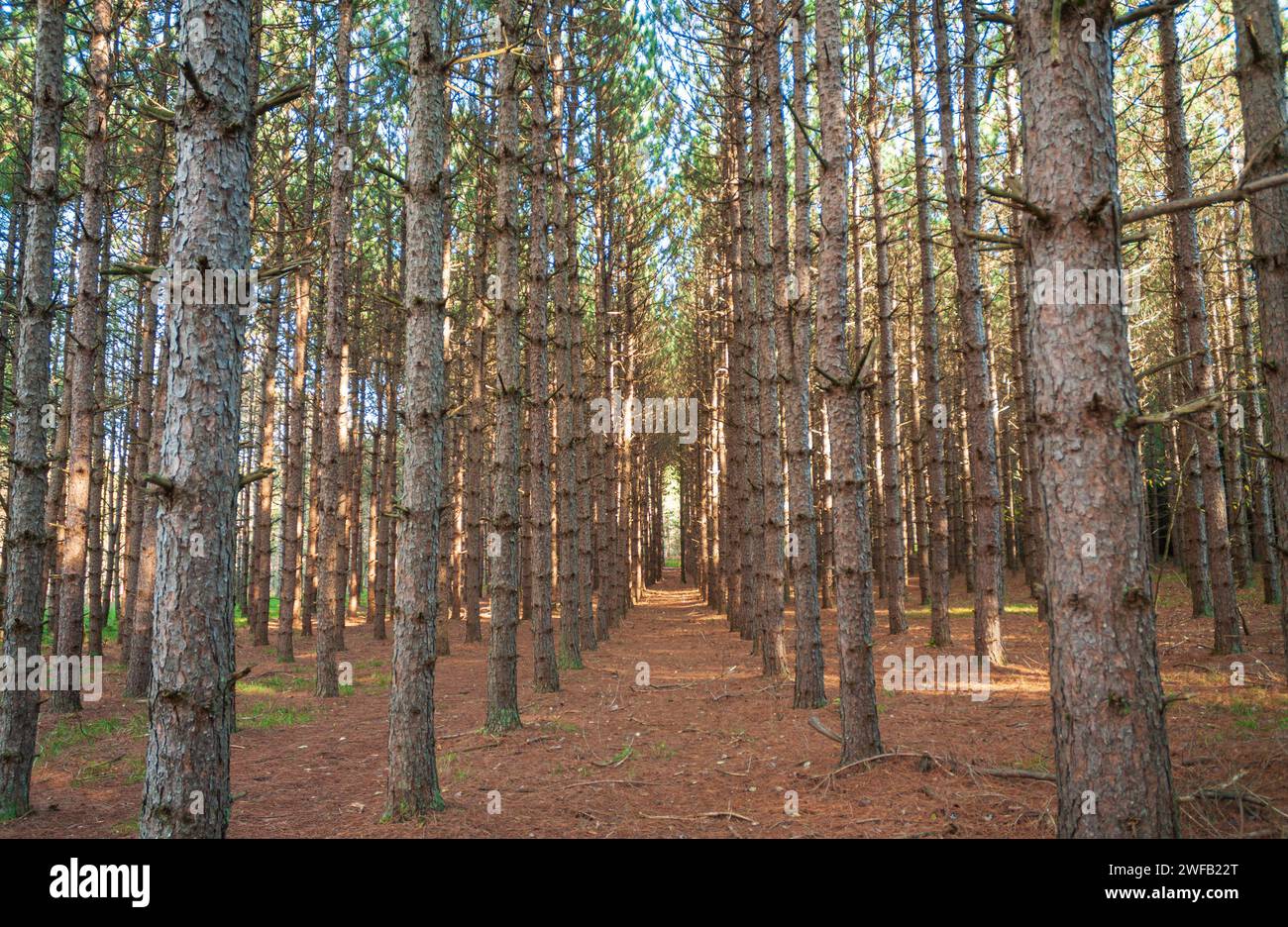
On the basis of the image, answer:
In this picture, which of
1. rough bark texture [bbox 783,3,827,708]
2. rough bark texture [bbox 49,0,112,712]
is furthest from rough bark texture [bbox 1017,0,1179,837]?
rough bark texture [bbox 49,0,112,712]

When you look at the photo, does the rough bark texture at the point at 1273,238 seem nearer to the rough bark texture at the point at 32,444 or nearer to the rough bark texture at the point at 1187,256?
the rough bark texture at the point at 1187,256

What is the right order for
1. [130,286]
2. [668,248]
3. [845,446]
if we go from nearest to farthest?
1. [845,446]
2. [130,286]
3. [668,248]

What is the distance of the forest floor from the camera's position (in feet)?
15.7

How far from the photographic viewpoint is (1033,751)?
19.5 feet

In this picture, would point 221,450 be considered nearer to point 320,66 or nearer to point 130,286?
point 320,66

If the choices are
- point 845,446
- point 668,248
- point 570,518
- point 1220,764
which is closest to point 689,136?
point 668,248

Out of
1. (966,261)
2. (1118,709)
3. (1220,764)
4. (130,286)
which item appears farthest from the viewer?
(130,286)

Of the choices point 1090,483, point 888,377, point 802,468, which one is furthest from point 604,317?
point 1090,483

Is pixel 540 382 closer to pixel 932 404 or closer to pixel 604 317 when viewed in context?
pixel 932 404

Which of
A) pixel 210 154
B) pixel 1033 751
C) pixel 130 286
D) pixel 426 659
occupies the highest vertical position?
pixel 130 286

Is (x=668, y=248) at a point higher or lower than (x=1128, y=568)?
higher

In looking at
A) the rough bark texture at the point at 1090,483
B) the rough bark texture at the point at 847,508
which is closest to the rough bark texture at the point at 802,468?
the rough bark texture at the point at 847,508

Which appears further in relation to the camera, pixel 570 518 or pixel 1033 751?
pixel 570 518

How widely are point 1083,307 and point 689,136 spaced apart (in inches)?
595
